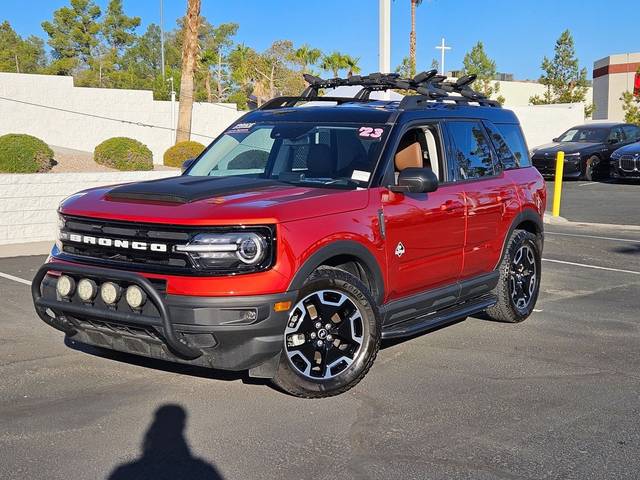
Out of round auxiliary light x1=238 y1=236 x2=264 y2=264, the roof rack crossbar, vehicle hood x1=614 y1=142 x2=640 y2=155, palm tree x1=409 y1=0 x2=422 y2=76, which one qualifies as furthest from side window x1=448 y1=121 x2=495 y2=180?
palm tree x1=409 y1=0 x2=422 y2=76

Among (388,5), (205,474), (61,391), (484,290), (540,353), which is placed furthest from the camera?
(388,5)

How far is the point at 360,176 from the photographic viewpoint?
19.7 ft

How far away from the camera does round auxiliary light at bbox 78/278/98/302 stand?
5227 millimetres

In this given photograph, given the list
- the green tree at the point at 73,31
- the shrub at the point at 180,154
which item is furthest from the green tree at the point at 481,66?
the shrub at the point at 180,154

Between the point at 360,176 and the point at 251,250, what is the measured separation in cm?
133

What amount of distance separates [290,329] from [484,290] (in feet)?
7.98

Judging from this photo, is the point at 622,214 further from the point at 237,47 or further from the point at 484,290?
the point at 237,47

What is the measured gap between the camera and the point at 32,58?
6072cm

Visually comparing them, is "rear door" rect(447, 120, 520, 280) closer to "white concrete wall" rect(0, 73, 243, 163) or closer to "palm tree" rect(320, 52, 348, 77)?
"white concrete wall" rect(0, 73, 243, 163)

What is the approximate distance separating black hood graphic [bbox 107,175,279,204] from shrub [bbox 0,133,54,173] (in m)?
11.5

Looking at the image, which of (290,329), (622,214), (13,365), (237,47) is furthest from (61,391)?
(237,47)

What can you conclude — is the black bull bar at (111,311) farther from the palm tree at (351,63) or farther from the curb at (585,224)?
the palm tree at (351,63)

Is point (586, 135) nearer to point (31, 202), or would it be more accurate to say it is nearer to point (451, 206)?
point (31, 202)

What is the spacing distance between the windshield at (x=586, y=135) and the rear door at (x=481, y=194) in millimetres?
20170
